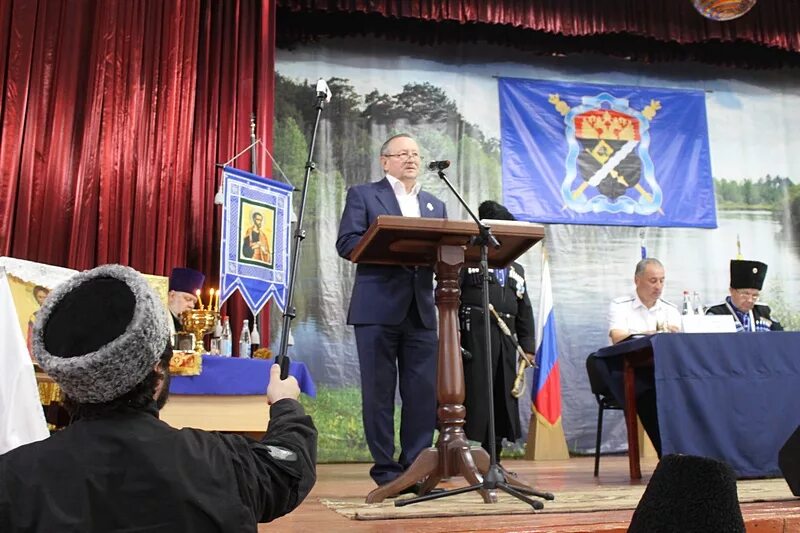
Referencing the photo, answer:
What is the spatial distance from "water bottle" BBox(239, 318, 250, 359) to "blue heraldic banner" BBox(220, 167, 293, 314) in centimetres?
18

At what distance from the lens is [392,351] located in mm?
3018

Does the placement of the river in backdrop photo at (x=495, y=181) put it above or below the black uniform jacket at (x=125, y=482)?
above

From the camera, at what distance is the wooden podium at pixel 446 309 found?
2.49 metres

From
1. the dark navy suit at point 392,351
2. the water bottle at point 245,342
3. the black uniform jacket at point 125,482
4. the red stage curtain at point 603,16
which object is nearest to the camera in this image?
the black uniform jacket at point 125,482

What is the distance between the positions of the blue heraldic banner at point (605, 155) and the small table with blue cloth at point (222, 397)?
3002mm

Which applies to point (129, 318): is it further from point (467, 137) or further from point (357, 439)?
point (467, 137)

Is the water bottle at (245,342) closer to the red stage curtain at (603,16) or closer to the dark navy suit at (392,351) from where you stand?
the dark navy suit at (392,351)

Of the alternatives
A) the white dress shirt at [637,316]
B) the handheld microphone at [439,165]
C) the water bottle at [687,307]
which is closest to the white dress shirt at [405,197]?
the handheld microphone at [439,165]

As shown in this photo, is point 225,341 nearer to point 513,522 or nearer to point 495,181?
point 495,181

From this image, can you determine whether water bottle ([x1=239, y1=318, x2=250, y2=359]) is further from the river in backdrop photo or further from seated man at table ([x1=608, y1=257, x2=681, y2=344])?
seated man at table ([x1=608, y1=257, x2=681, y2=344])

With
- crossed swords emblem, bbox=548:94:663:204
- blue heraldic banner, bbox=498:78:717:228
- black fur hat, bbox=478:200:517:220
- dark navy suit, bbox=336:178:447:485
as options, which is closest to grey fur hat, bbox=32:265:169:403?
dark navy suit, bbox=336:178:447:485

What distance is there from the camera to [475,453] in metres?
2.57

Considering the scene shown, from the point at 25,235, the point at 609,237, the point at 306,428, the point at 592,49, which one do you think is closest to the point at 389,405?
the point at 306,428

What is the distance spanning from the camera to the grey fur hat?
106 cm
